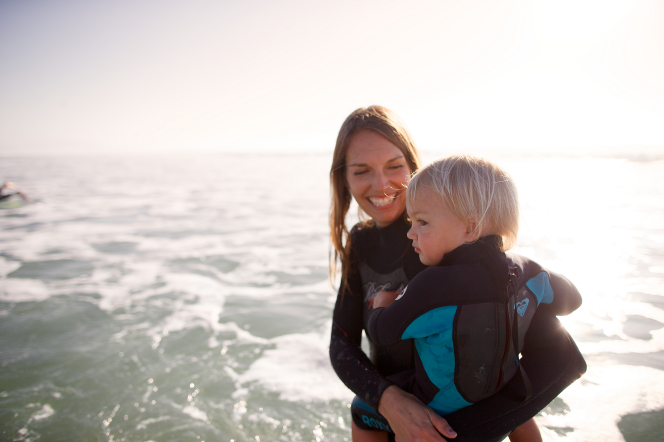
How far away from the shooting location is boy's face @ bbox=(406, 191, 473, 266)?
4.82 ft

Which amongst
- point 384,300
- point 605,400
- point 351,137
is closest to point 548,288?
point 384,300

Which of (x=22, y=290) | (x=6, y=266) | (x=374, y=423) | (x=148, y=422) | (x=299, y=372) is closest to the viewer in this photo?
(x=374, y=423)

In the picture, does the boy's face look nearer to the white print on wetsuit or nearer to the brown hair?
the white print on wetsuit

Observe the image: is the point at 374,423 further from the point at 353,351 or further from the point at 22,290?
the point at 22,290

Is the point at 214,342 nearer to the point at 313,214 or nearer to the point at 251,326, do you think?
the point at 251,326

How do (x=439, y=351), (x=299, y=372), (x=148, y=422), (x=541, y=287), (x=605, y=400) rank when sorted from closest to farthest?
(x=439, y=351), (x=541, y=287), (x=605, y=400), (x=148, y=422), (x=299, y=372)

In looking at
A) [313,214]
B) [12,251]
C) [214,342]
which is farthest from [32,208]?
[214,342]

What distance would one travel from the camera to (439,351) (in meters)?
1.43

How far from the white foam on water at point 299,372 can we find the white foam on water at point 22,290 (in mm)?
3639

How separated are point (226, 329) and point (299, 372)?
1269 millimetres

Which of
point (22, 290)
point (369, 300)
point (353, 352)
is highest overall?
point (369, 300)

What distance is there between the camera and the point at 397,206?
208cm

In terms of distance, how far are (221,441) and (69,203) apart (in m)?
13.2

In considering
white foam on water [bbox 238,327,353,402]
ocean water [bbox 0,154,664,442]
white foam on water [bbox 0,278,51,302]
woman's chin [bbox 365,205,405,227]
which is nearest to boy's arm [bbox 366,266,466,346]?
woman's chin [bbox 365,205,405,227]
